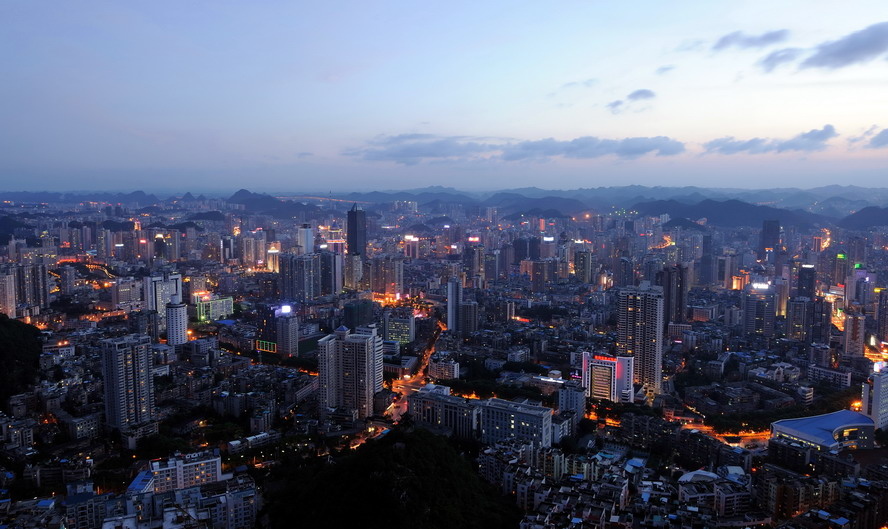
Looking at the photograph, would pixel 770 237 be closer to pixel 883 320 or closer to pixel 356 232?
pixel 883 320

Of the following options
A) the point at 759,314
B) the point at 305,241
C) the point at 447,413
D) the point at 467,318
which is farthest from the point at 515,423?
the point at 305,241

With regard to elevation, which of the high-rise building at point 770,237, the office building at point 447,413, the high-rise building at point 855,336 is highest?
the high-rise building at point 770,237

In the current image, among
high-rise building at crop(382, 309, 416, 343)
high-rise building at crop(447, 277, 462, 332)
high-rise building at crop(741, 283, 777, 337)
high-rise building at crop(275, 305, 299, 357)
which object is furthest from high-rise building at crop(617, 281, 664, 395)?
high-rise building at crop(275, 305, 299, 357)

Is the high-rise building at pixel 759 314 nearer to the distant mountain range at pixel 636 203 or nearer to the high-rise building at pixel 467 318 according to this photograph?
the high-rise building at pixel 467 318

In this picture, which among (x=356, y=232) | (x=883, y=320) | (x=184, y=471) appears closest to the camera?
(x=184, y=471)

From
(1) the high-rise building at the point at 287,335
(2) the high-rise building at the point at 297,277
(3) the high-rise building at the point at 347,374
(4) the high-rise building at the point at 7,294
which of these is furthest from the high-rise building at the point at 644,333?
(4) the high-rise building at the point at 7,294

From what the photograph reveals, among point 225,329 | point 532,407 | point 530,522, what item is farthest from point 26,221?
point 530,522

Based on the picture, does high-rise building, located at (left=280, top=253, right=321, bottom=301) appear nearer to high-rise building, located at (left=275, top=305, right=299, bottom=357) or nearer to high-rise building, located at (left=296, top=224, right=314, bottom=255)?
high-rise building, located at (left=275, top=305, right=299, bottom=357)
